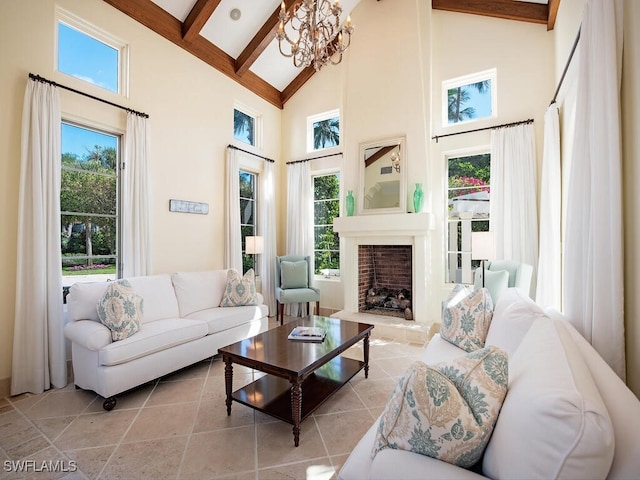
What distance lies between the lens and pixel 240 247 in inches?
190

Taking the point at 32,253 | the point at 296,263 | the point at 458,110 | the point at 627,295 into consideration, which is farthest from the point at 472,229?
the point at 32,253

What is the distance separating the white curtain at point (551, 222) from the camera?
303 cm

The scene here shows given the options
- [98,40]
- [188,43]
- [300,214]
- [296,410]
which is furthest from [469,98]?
[98,40]

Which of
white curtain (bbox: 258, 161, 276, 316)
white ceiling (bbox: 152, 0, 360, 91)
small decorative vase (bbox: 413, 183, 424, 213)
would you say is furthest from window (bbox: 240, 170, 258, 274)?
small decorative vase (bbox: 413, 183, 424, 213)

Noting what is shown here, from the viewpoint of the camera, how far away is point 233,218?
4746 mm

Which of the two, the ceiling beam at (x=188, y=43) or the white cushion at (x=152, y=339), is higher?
the ceiling beam at (x=188, y=43)

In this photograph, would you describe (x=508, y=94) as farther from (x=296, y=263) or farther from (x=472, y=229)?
(x=296, y=263)

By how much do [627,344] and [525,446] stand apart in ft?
3.30

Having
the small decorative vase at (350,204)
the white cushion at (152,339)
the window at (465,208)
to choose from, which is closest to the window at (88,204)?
the white cushion at (152,339)

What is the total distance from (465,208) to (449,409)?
12.8 ft

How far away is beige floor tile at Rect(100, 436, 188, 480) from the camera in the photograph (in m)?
1.76

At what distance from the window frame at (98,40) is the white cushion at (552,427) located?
431 cm

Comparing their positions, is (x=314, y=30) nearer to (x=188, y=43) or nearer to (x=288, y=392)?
(x=188, y=43)

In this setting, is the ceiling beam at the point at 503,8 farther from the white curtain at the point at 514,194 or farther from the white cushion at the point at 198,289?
the white cushion at the point at 198,289
